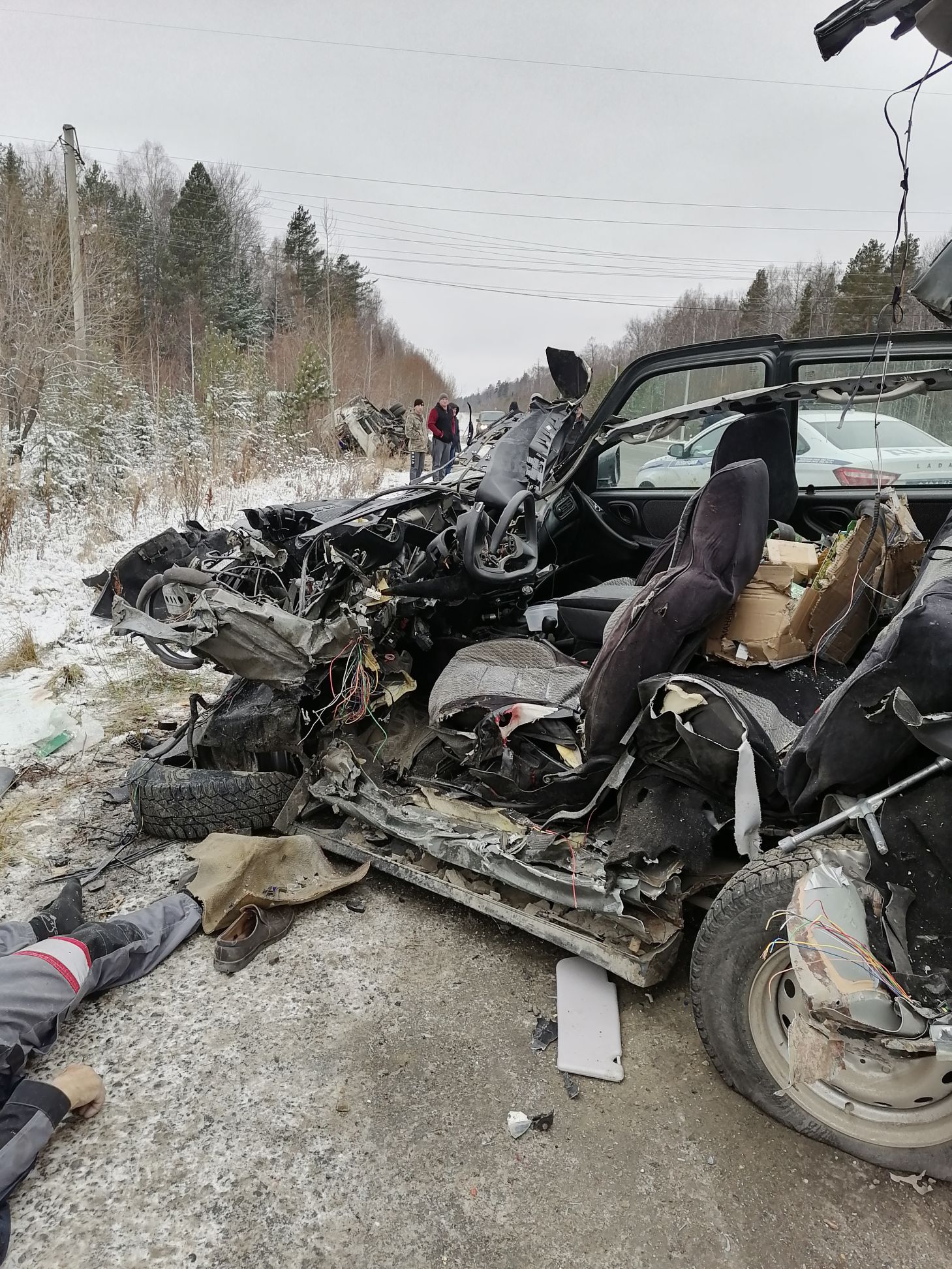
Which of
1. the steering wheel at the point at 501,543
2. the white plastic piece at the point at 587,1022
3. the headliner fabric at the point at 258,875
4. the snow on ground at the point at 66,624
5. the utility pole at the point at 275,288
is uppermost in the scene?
the utility pole at the point at 275,288

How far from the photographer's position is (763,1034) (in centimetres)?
173

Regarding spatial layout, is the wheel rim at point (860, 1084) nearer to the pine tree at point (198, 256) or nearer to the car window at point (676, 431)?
the car window at point (676, 431)

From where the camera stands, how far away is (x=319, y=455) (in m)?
18.2

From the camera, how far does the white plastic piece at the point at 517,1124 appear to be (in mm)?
1780

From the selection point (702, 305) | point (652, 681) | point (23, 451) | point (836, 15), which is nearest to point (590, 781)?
point (652, 681)

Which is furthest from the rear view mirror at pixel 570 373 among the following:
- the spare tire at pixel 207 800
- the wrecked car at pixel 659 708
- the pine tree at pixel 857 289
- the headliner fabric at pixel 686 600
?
the pine tree at pixel 857 289

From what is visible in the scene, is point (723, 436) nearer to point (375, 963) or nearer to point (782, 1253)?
point (375, 963)

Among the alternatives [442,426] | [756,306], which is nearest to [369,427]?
[442,426]

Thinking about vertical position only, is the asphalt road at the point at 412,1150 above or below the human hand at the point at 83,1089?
below

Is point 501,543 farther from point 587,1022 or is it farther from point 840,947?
point 840,947

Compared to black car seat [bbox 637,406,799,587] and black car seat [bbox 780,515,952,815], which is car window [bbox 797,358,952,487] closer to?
black car seat [bbox 637,406,799,587]

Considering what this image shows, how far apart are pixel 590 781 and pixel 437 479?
1986 millimetres

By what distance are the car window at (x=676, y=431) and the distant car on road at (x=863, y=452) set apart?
0.21 meters

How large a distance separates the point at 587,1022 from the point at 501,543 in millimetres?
2018
